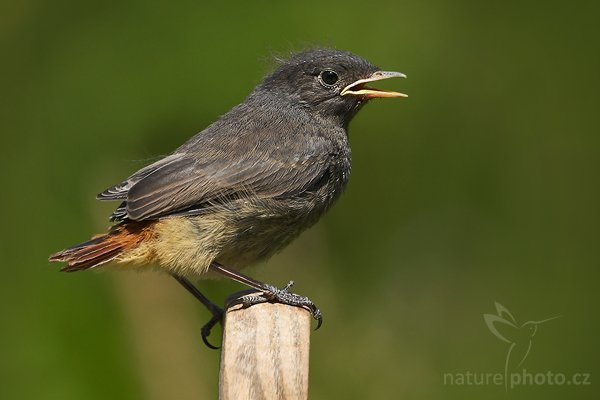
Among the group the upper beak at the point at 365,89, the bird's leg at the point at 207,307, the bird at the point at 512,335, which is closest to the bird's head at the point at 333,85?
the upper beak at the point at 365,89

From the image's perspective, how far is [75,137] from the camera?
8.25m

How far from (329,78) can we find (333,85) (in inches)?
2.0

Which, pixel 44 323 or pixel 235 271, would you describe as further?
pixel 44 323

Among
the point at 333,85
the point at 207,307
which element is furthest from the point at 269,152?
the point at 207,307

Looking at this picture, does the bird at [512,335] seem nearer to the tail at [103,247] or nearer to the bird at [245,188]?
the bird at [245,188]

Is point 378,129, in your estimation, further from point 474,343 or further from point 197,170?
point 197,170

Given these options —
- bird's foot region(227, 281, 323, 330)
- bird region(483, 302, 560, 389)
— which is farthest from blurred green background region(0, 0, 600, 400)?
bird's foot region(227, 281, 323, 330)

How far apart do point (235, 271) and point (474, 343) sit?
2.26 metres

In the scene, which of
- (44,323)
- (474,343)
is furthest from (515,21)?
(44,323)

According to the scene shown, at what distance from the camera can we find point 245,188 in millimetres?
6250

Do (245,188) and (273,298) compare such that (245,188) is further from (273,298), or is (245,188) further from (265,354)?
(265,354)

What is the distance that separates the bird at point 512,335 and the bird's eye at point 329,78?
202 centimetres

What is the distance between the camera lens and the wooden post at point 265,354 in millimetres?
4777

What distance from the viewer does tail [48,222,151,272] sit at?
589 cm
